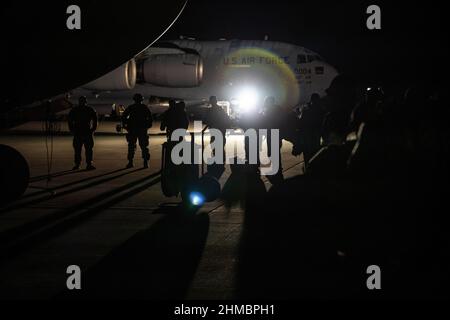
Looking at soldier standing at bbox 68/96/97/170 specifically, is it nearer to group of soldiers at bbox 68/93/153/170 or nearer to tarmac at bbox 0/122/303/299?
group of soldiers at bbox 68/93/153/170

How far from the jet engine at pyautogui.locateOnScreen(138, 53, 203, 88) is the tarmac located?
41.5 ft

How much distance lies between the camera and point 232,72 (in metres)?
28.4

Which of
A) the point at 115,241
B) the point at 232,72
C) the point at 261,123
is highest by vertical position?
the point at 232,72

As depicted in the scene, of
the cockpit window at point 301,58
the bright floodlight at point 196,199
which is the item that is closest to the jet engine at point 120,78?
the cockpit window at point 301,58

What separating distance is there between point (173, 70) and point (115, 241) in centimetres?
1871

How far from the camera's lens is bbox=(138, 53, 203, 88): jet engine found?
26.4 meters

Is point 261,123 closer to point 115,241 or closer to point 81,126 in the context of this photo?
point 81,126

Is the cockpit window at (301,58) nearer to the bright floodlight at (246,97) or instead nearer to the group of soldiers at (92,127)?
the bright floodlight at (246,97)

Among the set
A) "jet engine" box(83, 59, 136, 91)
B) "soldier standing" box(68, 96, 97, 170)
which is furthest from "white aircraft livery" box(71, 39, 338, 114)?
"soldier standing" box(68, 96, 97, 170)

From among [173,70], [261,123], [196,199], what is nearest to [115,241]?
[196,199]

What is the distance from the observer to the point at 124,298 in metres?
5.77

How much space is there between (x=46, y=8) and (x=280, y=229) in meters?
3.72

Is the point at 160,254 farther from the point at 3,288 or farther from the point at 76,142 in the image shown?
the point at 76,142
